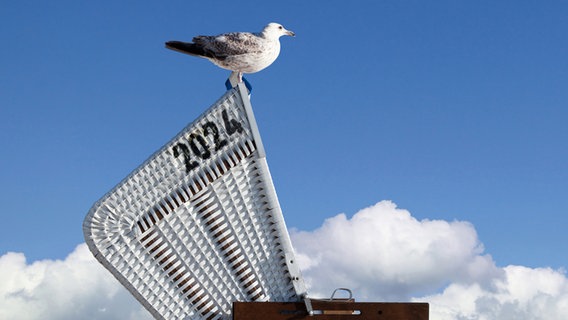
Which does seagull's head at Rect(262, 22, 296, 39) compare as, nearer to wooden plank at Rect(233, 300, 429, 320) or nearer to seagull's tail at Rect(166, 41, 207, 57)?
seagull's tail at Rect(166, 41, 207, 57)

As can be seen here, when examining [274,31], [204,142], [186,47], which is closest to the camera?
[204,142]

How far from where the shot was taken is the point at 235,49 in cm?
578

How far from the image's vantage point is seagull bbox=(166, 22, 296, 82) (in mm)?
5793

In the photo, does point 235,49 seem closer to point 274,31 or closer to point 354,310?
point 274,31

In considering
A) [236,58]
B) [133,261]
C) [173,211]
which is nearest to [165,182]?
[173,211]

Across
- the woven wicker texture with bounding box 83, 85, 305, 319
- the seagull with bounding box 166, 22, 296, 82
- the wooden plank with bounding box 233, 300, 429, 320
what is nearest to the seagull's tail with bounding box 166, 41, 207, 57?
the seagull with bounding box 166, 22, 296, 82

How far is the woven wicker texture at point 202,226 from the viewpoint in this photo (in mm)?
5703

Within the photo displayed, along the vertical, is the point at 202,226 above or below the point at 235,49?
below

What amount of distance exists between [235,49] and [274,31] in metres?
0.38

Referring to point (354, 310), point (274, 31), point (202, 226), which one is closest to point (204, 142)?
point (202, 226)

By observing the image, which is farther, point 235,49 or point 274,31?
point 274,31

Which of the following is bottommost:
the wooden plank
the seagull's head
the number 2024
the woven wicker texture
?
the wooden plank

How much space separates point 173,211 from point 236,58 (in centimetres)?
112

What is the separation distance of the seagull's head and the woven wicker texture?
49 cm
